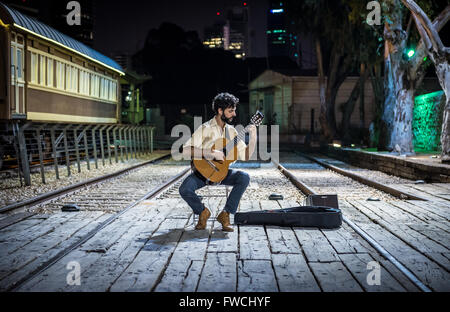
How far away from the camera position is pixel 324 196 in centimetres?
591

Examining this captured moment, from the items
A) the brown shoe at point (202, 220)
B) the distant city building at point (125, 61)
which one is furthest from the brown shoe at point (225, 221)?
the distant city building at point (125, 61)

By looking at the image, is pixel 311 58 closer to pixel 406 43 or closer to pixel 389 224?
pixel 406 43

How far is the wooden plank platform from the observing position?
3.16m

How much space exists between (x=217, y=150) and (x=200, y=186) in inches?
18.6

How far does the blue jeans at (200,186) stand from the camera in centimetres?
488

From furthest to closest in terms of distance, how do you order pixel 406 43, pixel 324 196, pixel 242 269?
1. pixel 406 43
2. pixel 324 196
3. pixel 242 269

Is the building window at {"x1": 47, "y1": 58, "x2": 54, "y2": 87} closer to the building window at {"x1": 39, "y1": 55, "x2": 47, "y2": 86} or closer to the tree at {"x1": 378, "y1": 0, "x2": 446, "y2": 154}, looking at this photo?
the building window at {"x1": 39, "y1": 55, "x2": 47, "y2": 86}

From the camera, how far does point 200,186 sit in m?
4.96

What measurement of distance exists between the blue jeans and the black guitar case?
0.30m

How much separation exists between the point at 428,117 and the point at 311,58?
2065 cm

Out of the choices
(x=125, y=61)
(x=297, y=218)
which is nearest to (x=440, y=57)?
(x=297, y=218)

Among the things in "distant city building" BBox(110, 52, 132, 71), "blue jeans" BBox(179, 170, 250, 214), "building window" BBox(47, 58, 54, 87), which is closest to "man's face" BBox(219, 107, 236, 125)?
"blue jeans" BBox(179, 170, 250, 214)

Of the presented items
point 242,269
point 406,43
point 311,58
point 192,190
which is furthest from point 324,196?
point 311,58

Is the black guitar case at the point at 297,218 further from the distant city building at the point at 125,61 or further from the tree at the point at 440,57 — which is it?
the distant city building at the point at 125,61
